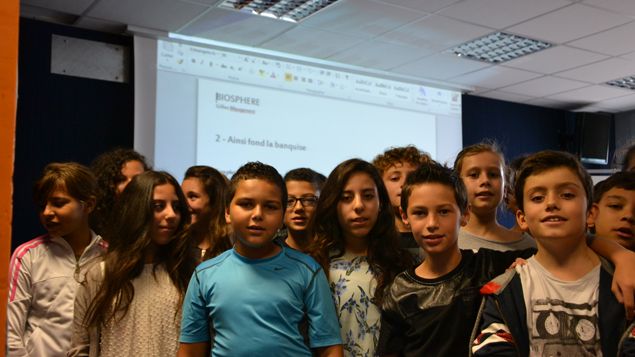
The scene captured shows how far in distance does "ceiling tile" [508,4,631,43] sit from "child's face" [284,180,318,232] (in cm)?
260

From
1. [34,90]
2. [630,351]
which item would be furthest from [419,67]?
[630,351]

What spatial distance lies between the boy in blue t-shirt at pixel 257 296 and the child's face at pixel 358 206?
220mm

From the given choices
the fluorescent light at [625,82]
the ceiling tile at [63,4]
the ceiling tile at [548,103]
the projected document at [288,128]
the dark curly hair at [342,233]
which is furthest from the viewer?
the ceiling tile at [548,103]

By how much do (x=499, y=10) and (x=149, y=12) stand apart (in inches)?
90.7

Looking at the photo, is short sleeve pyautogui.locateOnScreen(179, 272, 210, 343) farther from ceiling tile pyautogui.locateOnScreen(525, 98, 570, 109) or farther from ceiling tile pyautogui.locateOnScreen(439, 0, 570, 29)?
ceiling tile pyautogui.locateOnScreen(525, 98, 570, 109)

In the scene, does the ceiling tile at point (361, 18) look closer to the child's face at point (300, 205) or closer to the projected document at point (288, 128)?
the projected document at point (288, 128)

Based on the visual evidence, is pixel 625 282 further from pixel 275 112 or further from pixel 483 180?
pixel 275 112

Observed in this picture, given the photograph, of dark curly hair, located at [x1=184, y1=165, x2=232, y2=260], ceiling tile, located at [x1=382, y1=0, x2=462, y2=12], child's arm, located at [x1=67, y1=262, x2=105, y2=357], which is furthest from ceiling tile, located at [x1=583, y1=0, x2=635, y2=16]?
child's arm, located at [x1=67, y1=262, x2=105, y2=357]

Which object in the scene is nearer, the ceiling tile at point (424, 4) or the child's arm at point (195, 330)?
the child's arm at point (195, 330)

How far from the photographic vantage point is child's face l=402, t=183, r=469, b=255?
1661 mm

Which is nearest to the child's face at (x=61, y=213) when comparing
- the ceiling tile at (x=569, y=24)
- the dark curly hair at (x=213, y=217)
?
the dark curly hair at (x=213, y=217)

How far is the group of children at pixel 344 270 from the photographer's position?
55.9 inches

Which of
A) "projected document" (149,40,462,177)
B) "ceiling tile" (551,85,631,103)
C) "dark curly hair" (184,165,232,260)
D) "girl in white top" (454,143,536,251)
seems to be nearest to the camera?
"girl in white top" (454,143,536,251)

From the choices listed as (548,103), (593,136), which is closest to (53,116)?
(548,103)
